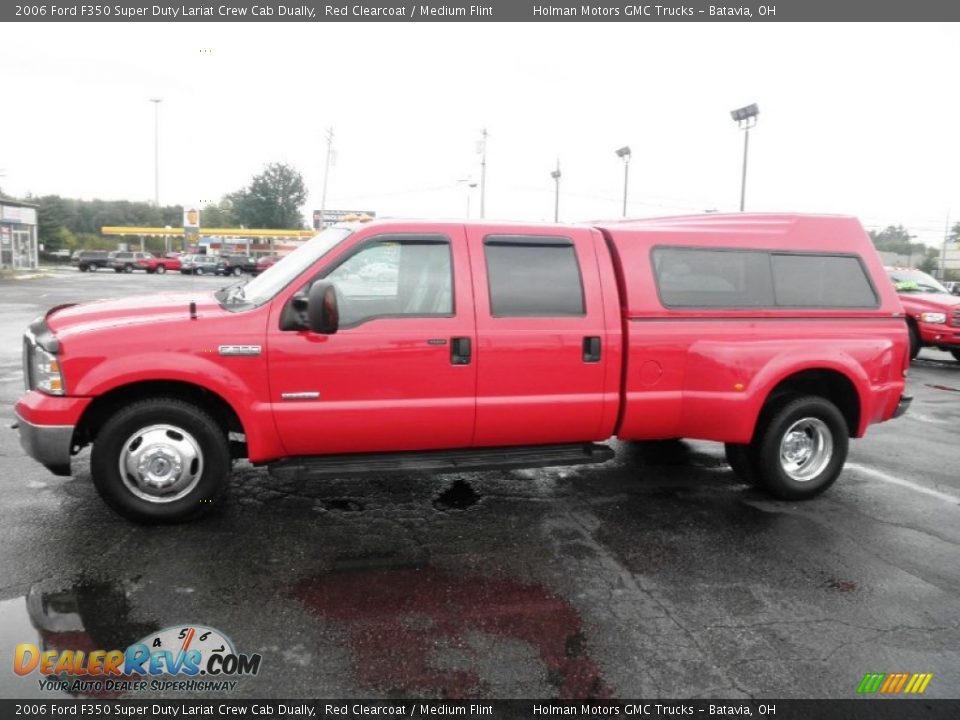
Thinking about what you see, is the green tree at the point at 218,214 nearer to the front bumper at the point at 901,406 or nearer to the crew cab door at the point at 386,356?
the crew cab door at the point at 386,356

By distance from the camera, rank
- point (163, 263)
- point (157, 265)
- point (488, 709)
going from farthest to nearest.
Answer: point (163, 263), point (157, 265), point (488, 709)

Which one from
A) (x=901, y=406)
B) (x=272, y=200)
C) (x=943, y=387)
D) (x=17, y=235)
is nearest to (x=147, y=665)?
(x=901, y=406)

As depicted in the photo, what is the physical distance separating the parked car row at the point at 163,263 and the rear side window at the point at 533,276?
44.7m

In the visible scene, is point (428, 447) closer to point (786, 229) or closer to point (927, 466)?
point (786, 229)

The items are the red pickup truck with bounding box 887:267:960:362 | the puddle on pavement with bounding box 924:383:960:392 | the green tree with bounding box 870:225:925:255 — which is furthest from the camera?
the green tree with bounding box 870:225:925:255

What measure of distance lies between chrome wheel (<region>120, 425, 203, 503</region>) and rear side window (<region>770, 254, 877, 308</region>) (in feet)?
14.1

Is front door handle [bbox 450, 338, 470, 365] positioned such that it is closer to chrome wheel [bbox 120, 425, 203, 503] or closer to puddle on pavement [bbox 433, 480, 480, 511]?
puddle on pavement [bbox 433, 480, 480, 511]

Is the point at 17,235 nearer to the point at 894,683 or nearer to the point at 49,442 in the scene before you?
the point at 49,442

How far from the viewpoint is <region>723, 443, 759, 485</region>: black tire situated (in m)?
5.27

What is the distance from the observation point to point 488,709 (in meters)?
2.72

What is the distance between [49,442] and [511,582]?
2838 mm

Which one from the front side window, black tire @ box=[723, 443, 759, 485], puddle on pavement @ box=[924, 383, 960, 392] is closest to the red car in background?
puddle on pavement @ box=[924, 383, 960, 392]

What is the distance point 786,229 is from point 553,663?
385 cm

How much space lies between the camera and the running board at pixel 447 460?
429cm
